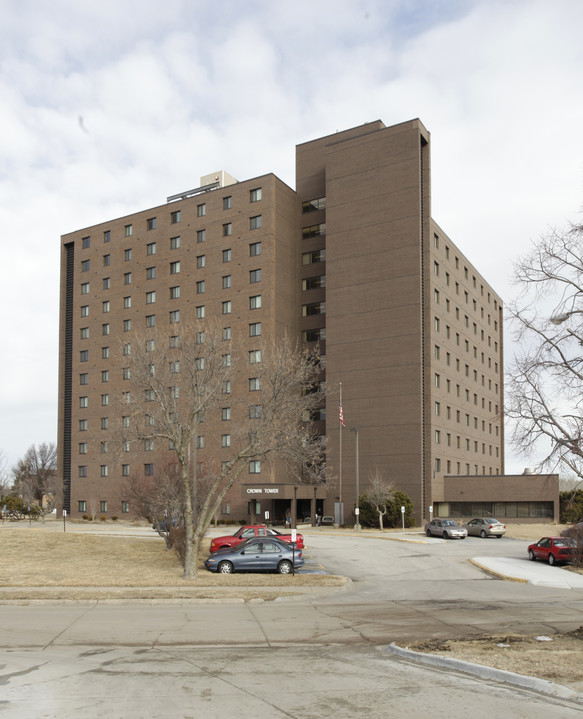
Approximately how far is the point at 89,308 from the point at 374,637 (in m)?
79.6

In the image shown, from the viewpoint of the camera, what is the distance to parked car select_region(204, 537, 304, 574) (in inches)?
1110

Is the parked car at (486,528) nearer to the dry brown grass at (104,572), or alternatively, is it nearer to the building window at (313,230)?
the dry brown grass at (104,572)

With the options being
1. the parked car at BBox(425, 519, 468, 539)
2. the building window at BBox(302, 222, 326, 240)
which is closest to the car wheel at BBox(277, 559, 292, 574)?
the parked car at BBox(425, 519, 468, 539)

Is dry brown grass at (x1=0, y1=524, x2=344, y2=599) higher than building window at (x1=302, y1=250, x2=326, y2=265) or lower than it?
lower

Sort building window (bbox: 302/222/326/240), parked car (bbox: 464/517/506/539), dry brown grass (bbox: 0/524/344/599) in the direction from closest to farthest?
dry brown grass (bbox: 0/524/344/599), parked car (bbox: 464/517/506/539), building window (bbox: 302/222/326/240)

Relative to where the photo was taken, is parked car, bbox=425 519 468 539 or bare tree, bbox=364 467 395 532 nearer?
parked car, bbox=425 519 468 539

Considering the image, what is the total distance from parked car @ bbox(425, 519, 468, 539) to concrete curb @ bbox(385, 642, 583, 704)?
39.3 meters

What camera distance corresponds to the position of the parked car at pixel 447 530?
50781 mm

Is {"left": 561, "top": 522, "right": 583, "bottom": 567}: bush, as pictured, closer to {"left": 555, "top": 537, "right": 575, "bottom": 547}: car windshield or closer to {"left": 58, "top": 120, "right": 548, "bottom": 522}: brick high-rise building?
{"left": 555, "top": 537, "right": 575, "bottom": 547}: car windshield

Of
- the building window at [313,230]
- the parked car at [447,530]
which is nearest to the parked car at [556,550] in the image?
the parked car at [447,530]

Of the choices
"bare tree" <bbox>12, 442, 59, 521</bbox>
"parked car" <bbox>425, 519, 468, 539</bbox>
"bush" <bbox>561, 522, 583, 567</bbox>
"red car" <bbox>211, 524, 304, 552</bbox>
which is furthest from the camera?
"bare tree" <bbox>12, 442, 59, 521</bbox>

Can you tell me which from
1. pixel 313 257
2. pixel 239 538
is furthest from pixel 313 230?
pixel 239 538

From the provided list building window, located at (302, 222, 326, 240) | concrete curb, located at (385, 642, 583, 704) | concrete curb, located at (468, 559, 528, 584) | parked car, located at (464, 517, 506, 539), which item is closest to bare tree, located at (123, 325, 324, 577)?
concrete curb, located at (468, 559, 528, 584)

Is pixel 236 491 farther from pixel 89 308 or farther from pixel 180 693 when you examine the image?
pixel 180 693
